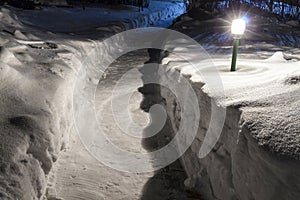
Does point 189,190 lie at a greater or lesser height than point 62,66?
lesser

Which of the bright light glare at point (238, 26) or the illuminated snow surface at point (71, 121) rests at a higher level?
the bright light glare at point (238, 26)

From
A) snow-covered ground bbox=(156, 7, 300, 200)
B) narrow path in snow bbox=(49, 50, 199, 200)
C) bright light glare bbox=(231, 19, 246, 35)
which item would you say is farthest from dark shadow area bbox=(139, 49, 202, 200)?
bright light glare bbox=(231, 19, 246, 35)

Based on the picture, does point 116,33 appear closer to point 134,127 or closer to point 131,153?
point 134,127

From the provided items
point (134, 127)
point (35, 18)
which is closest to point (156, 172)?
point (134, 127)

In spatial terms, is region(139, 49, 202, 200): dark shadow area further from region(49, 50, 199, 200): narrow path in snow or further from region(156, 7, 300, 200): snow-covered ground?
region(156, 7, 300, 200): snow-covered ground

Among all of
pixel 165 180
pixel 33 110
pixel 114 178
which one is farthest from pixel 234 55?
pixel 33 110

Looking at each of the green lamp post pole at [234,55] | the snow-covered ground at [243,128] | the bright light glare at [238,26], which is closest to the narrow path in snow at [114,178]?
the snow-covered ground at [243,128]

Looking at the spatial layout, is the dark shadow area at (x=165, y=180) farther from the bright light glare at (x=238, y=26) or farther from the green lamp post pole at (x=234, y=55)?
the bright light glare at (x=238, y=26)

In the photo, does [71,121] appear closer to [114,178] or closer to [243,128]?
[114,178]

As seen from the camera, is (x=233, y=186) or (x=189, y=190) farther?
(x=189, y=190)

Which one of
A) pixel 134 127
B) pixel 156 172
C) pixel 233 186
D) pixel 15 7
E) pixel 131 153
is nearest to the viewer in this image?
pixel 233 186

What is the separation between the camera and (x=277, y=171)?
148cm

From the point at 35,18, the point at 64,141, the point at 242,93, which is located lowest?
the point at 64,141

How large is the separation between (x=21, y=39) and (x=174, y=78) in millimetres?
3258
